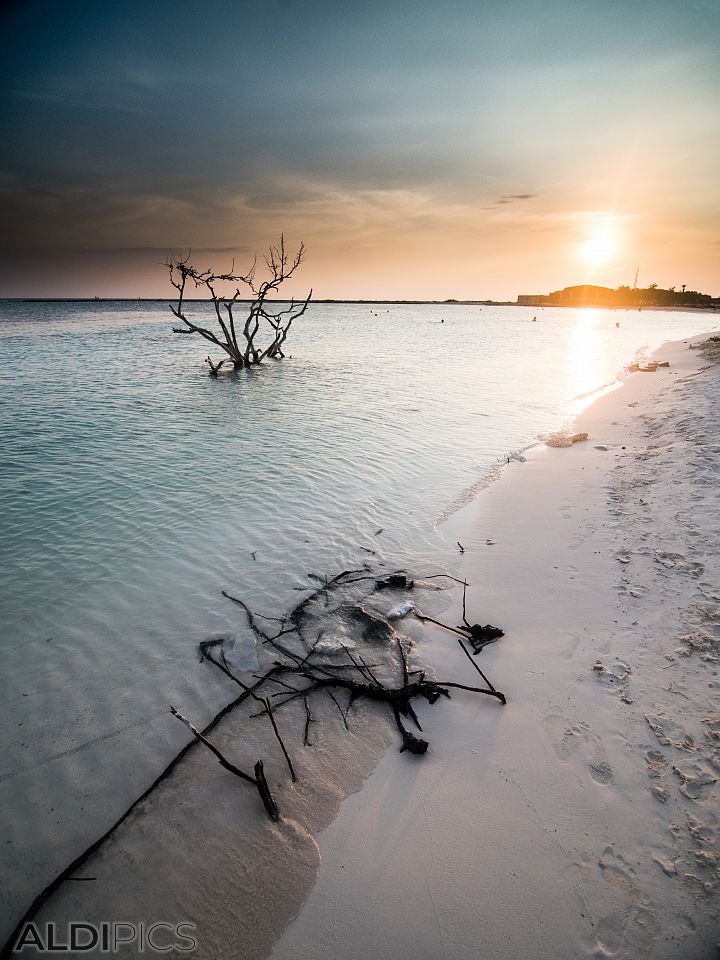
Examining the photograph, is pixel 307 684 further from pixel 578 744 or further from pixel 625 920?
pixel 625 920

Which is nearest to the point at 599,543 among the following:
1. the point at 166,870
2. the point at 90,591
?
the point at 166,870

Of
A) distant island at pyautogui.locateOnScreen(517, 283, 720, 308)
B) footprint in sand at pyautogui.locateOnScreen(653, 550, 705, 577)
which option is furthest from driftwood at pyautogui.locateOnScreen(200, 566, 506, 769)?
distant island at pyautogui.locateOnScreen(517, 283, 720, 308)

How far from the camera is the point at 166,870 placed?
2.50m

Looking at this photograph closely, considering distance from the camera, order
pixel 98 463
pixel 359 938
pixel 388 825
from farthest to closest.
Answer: pixel 98 463 → pixel 388 825 → pixel 359 938

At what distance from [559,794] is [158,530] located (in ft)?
20.3

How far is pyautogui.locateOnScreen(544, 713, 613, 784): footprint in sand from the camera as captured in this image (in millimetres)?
2868

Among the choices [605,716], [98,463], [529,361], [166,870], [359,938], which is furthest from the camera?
[529,361]

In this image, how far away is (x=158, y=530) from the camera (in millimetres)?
6676

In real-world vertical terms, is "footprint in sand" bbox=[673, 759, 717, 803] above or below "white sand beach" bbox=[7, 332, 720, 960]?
above

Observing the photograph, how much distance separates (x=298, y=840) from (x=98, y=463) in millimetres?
9482

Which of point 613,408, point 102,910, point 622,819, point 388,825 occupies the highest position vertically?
point 613,408

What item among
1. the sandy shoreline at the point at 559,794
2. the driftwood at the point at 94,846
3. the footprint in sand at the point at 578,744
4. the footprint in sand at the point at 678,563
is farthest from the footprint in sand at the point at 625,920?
the footprint in sand at the point at 678,563

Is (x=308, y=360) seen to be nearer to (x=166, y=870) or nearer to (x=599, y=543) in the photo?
(x=599, y=543)

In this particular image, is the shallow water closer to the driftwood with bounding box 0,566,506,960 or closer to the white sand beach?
the driftwood with bounding box 0,566,506,960
